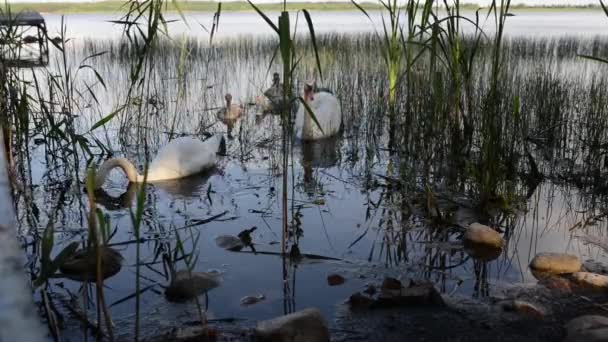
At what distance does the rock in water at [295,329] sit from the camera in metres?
2.88

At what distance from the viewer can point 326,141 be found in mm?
8445

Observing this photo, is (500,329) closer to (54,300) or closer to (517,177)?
(54,300)

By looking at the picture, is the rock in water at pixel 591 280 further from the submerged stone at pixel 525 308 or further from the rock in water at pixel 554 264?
the submerged stone at pixel 525 308

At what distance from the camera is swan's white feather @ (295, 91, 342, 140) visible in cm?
837

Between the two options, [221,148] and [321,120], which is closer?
[221,148]

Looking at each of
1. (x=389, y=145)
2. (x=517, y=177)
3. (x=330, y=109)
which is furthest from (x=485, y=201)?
(x=330, y=109)

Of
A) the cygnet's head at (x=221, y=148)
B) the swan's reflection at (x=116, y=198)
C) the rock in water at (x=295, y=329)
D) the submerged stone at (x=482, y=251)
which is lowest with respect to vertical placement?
the swan's reflection at (x=116, y=198)

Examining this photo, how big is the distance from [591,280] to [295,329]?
193cm

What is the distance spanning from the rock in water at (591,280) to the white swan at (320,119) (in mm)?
4785

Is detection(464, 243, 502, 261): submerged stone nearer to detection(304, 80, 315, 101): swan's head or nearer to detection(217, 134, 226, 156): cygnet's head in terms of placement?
detection(217, 134, 226, 156): cygnet's head

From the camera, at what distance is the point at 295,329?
2893 mm

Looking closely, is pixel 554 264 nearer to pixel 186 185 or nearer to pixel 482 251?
pixel 482 251

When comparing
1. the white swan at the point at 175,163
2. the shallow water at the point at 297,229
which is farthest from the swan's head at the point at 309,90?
the white swan at the point at 175,163

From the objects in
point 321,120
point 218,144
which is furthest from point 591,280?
point 321,120
